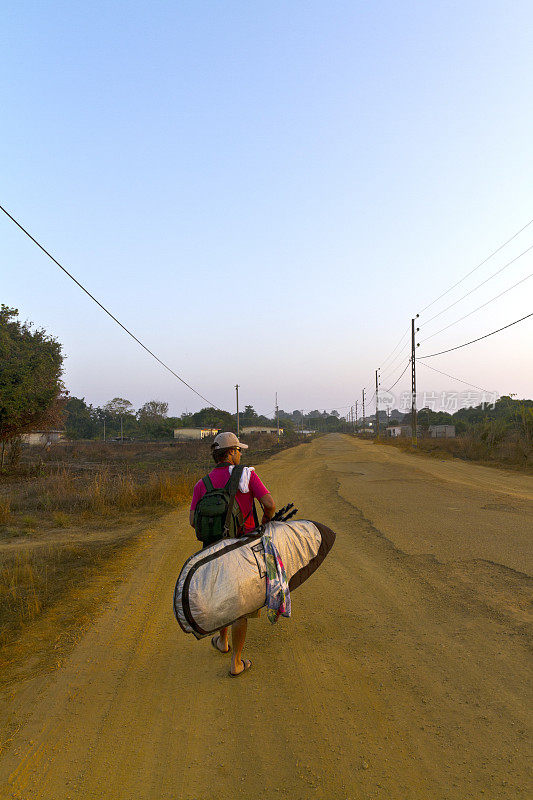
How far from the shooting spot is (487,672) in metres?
3.24

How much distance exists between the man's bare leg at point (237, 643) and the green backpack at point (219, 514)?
0.64 m

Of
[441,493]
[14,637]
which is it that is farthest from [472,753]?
[441,493]

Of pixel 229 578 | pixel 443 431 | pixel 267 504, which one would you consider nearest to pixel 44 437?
pixel 443 431

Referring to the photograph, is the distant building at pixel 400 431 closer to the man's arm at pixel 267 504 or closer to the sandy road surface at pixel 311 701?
the sandy road surface at pixel 311 701

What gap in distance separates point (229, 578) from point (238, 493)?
669mm

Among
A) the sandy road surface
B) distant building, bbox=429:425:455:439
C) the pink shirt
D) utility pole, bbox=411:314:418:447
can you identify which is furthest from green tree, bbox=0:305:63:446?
distant building, bbox=429:425:455:439

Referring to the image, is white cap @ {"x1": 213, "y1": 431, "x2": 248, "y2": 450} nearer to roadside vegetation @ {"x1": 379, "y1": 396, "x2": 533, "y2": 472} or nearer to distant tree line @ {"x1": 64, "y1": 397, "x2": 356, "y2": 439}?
roadside vegetation @ {"x1": 379, "y1": 396, "x2": 533, "y2": 472}

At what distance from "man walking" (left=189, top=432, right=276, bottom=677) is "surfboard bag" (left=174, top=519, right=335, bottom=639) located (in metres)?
0.24

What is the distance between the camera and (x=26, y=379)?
15852 millimetres

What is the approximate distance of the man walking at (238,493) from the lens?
3328 millimetres

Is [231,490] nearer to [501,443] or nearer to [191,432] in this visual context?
[501,443]

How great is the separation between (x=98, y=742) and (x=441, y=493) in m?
9.77

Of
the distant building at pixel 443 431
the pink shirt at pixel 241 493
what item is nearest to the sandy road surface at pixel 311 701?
the pink shirt at pixel 241 493

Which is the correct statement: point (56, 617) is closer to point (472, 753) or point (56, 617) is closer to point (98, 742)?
point (98, 742)
